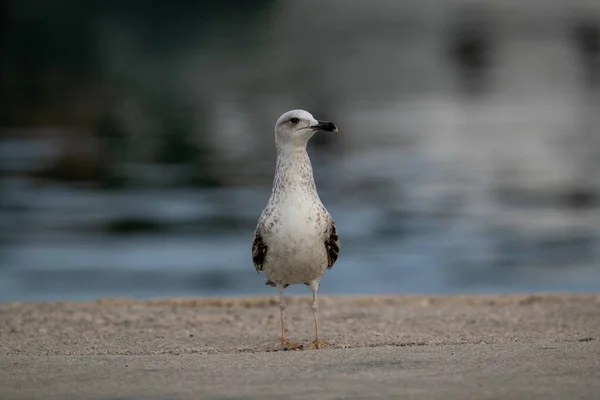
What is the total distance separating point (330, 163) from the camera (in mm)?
28031

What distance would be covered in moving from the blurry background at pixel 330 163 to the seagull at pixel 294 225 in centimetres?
647

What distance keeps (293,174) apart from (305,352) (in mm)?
1449

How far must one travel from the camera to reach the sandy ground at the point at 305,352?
6250mm

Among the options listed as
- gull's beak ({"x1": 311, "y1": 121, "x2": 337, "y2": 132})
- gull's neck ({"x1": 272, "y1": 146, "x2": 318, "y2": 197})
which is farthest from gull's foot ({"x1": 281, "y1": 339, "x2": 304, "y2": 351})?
gull's beak ({"x1": 311, "y1": 121, "x2": 337, "y2": 132})

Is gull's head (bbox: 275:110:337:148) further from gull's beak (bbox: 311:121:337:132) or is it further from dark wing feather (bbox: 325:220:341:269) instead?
dark wing feather (bbox: 325:220:341:269)

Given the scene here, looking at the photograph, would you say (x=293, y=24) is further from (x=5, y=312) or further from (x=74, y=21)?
(x=5, y=312)

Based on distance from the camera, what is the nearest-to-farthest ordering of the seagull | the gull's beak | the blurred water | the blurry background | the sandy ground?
the sandy ground
the seagull
the gull's beak
the blurred water
the blurry background

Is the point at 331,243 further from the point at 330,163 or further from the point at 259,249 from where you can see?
the point at 330,163

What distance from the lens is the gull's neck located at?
8.48m

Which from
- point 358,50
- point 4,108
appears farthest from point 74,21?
point 4,108

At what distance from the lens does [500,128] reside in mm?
35156

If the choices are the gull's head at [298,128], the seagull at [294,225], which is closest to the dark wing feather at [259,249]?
the seagull at [294,225]

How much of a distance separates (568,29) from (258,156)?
41719 mm

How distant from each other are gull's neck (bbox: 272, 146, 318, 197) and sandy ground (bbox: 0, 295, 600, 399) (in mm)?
1208
